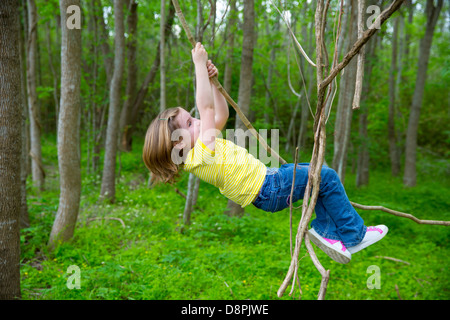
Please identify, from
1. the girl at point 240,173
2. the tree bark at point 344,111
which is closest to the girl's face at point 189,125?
the girl at point 240,173

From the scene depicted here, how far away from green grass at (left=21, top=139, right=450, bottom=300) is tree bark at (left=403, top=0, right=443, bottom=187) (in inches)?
114

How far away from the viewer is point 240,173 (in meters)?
2.03

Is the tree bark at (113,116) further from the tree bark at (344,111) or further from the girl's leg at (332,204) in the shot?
the girl's leg at (332,204)

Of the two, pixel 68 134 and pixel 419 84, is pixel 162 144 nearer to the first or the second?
pixel 68 134

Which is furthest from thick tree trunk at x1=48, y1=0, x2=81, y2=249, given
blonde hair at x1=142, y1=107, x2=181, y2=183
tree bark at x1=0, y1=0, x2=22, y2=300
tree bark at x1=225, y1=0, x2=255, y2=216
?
blonde hair at x1=142, y1=107, x2=181, y2=183

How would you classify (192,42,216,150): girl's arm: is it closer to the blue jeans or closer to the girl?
the girl

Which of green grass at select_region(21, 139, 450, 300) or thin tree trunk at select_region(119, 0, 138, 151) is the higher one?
thin tree trunk at select_region(119, 0, 138, 151)

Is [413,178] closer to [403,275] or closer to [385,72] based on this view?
[385,72]

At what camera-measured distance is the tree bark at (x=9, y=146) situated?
101 inches

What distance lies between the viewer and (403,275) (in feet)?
13.4

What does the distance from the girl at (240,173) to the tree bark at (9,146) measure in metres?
1.28

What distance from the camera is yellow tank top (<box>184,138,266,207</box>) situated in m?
2.02

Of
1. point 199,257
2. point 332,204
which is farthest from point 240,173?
point 199,257

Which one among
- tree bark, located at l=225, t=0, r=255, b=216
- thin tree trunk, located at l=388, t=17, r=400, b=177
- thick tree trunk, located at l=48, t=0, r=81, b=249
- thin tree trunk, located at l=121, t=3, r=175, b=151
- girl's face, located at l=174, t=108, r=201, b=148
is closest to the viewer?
girl's face, located at l=174, t=108, r=201, b=148
